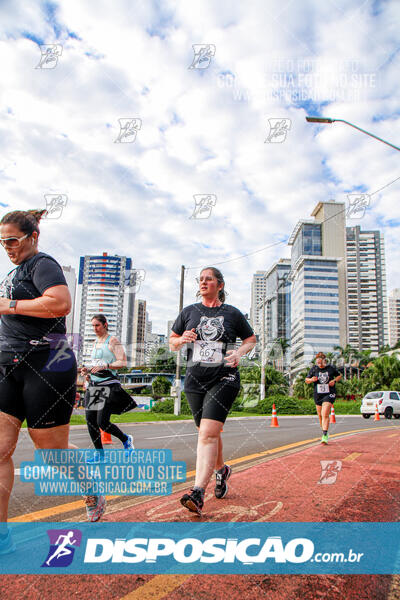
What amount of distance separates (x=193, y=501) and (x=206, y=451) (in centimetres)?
38

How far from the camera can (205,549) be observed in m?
2.27

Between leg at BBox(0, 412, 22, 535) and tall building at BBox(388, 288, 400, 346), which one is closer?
leg at BBox(0, 412, 22, 535)

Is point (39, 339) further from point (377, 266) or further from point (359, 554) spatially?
point (377, 266)

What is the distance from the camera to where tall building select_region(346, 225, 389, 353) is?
184 meters

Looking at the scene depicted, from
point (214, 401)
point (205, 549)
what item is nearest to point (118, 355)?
point (214, 401)

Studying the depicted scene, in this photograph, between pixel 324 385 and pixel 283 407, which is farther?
pixel 283 407

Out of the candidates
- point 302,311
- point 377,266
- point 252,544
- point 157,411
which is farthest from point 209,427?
point 377,266

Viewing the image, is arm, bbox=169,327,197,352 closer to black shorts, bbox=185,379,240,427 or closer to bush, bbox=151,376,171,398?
black shorts, bbox=185,379,240,427

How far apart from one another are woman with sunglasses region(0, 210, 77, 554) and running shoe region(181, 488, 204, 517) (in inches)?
33.7

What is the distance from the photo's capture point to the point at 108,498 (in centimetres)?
346

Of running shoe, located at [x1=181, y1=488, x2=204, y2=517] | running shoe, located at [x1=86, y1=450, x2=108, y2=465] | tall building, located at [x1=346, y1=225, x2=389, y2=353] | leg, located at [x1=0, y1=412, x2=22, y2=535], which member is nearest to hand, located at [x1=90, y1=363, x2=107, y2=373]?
running shoe, located at [x1=86, y1=450, x2=108, y2=465]

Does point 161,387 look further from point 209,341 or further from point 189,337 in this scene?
point 189,337

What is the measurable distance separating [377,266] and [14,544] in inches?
7835

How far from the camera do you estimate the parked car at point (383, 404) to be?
2223 cm
